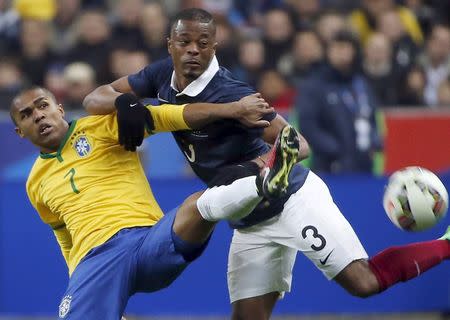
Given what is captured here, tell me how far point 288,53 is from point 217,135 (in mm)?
5977

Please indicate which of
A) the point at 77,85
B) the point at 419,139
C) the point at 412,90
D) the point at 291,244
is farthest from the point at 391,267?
the point at 412,90

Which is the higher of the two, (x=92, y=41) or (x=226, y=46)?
(x=92, y=41)

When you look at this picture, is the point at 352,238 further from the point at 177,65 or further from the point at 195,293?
the point at 195,293

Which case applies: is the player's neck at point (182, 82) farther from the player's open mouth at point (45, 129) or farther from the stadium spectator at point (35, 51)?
the stadium spectator at point (35, 51)

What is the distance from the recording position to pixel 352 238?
276 inches

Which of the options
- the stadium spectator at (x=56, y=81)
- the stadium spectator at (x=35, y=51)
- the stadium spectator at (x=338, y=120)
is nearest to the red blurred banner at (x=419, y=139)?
the stadium spectator at (x=338, y=120)

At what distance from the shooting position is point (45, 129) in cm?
712

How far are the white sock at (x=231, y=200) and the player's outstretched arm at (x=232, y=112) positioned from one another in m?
0.36

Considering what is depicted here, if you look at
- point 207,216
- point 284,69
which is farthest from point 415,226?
point 284,69

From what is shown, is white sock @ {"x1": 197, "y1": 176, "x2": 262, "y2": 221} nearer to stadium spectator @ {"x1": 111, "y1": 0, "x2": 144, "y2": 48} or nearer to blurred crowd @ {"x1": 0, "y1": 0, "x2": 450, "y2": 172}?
blurred crowd @ {"x1": 0, "y1": 0, "x2": 450, "y2": 172}

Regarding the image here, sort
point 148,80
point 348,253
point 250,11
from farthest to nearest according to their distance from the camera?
point 250,11, point 148,80, point 348,253

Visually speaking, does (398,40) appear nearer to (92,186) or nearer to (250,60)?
(250,60)

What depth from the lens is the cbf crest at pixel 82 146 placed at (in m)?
7.18

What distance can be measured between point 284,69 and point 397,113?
1.81 meters
